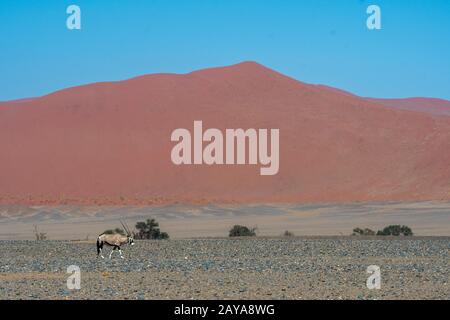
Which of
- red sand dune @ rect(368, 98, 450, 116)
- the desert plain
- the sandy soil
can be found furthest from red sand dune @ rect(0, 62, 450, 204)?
the desert plain

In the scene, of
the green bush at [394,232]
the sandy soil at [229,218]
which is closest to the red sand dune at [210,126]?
the sandy soil at [229,218]

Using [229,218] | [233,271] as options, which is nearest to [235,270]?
[233,271]

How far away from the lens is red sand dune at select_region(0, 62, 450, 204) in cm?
6944

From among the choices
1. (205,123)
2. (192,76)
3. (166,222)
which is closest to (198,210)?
(166,222)

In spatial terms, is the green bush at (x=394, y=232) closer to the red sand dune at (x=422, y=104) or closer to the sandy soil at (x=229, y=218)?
the sandy soil at (x=229, y=218)

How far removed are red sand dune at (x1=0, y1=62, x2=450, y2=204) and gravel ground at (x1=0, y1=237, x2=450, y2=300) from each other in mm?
39169

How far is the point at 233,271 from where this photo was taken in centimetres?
1894

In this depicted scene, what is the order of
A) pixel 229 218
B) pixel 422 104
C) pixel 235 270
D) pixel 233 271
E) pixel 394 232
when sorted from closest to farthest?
pixel 233 271 → pixel 235 270 → pixel 394 232 → pixel 229 218 → pixel 422 104

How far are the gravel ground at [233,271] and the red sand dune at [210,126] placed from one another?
129 ft

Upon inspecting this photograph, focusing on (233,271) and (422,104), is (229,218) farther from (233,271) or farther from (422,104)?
(422,104)

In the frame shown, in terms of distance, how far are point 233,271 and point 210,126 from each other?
57859 mm

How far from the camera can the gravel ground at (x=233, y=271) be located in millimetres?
15000
